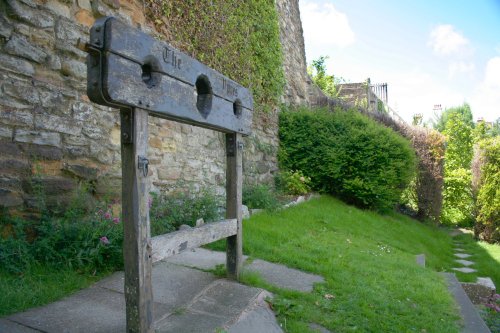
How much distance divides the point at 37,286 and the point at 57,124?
57.6 inches

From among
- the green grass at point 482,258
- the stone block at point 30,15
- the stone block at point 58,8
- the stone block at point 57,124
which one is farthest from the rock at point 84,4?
the green grass at point 482,258

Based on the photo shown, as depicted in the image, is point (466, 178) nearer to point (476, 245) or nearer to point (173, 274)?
point (476, 245)

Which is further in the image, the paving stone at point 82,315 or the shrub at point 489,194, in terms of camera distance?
the shrub at point 489,194

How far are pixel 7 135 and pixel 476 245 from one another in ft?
31.7

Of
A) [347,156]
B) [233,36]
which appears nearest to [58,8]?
[233,36]

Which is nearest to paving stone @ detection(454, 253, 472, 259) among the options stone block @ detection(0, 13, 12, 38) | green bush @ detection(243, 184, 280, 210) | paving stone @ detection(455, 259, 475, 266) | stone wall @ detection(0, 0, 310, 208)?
paving stone @ detection(455, 259, 475, 266)

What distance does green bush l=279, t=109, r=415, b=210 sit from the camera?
8188 mm

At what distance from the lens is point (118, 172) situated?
4.08 meters

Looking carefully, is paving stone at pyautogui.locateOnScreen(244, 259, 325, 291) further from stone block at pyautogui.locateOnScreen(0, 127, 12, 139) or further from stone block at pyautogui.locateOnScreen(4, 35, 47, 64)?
stone block at pyautogui.locateOnScreen(4, 35, 47, 64)

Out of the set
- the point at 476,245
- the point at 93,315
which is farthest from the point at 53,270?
the point at 476,245

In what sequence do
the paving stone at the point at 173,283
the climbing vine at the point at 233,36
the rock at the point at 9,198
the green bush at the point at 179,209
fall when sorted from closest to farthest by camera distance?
the paving stone at the point at 173,283 → the rock at the point at 9,198 → the green bush at the point at 179,209 → the climbing vine at the point at 233,36

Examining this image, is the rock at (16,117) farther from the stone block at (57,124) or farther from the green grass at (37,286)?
the green grass at (37,286)

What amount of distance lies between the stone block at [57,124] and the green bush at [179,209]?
1125 mm

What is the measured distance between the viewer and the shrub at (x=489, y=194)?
32.1ft
